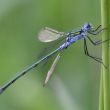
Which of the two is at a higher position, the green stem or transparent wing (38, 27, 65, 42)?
transparent wing (38, 27, 65, 42)

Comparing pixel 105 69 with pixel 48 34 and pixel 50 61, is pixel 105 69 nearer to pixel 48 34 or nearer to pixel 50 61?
pixel 48 34

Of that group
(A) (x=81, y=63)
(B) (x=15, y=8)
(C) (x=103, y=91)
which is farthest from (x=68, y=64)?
(C) (x=103, y=91)

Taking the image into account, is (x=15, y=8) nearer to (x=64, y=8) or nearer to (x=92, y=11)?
(x=64, y=8)

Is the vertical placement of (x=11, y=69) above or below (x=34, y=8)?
below

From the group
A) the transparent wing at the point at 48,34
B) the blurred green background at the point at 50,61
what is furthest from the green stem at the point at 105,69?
the transparent wing at the point at 48,34

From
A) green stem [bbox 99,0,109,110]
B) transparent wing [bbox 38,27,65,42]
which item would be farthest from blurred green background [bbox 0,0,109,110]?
green stem [bbox 99,0,109,110]

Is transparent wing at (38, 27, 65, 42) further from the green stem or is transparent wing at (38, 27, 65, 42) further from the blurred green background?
the green stem

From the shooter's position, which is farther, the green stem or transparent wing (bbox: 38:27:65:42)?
transparent wing (bbox: 38:27:65:42)

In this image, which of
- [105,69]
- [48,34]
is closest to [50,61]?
[48,34]
